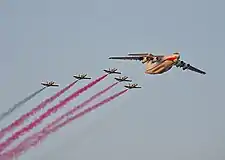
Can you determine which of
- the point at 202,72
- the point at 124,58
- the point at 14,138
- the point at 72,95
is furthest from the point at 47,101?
the point at 202,72

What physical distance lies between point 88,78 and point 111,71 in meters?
5.33

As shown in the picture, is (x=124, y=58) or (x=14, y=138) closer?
(x=14, y=138)

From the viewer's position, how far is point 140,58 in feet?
264

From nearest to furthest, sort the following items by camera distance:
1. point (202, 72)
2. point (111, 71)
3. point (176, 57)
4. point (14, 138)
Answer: point (14, 138) → point (176, 57) → point (111, 71) → point (202, 72)

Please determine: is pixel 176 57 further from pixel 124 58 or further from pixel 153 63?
pixel 124 58

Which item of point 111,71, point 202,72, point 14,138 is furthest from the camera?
point 202,72

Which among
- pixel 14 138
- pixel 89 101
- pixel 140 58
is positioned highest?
pixel 140 58

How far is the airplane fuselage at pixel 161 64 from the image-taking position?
78.0 meters

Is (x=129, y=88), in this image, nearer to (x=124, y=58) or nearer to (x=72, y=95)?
(x=124, y=58)

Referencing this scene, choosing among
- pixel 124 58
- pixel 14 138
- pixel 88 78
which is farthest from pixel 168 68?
pixel 14 138

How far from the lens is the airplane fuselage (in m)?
78.0

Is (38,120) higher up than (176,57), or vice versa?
(176,57)

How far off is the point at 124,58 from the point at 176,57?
9855 millimetres

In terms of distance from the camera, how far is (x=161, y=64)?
258ft
